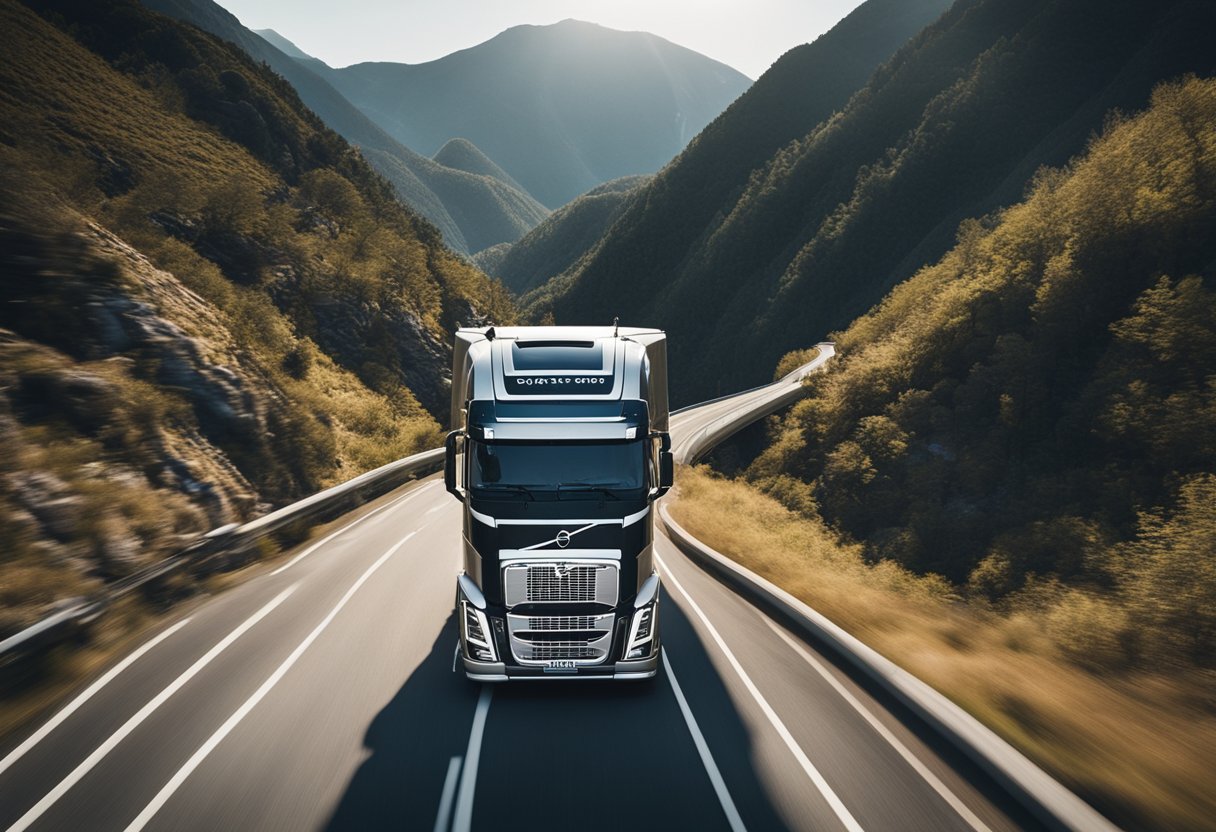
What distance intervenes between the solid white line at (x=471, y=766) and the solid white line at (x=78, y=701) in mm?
4053

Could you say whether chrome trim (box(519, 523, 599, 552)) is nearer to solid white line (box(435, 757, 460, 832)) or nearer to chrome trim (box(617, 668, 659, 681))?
chrome trim (box(617, 668, 659, 681))

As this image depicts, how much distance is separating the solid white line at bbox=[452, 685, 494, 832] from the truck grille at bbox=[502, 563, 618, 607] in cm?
127

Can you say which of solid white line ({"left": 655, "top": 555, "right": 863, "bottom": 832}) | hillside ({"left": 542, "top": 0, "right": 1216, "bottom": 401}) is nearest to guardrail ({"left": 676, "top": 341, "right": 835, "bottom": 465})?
solid white line ({"left": 655, "top": 555, "right": 863, "bottom": 832})

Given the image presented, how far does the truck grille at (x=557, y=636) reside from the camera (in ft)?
24.5

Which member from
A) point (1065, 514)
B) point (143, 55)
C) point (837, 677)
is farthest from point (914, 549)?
point (143, 55)

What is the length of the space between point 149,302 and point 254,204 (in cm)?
2679

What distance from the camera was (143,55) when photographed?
63.0 m

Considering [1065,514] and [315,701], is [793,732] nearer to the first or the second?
[315,701]

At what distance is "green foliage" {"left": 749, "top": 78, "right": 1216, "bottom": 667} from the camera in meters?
28.7

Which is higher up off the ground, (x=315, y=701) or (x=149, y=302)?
(x=149, y=302)

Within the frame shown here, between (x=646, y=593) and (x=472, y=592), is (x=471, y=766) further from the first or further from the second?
(x=646, y=593)

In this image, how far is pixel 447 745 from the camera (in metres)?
6.72

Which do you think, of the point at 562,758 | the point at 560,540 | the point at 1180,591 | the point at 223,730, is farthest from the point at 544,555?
the point at 1180,591

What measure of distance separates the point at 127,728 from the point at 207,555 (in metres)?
5.42
